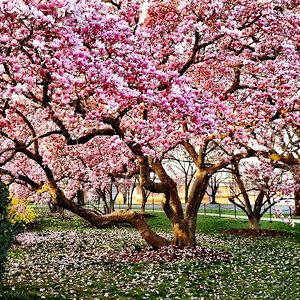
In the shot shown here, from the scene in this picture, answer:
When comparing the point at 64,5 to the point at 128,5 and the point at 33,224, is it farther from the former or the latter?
the point at 33,224

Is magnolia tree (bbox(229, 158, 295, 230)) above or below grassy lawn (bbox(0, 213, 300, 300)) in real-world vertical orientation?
above

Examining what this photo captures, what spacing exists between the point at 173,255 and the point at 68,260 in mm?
3143

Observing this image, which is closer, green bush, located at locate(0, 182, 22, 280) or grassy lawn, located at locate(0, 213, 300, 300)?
green bush, located at locate(0, 182, 22, 280)

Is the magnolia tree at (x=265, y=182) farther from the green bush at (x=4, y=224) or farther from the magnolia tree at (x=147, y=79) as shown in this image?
the green bush at (x=4, y=224)

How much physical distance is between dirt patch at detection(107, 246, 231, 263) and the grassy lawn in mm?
389

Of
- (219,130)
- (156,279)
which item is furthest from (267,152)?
(156,279)

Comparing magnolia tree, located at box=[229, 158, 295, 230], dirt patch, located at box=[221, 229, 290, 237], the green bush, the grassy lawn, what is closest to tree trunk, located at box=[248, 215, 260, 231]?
magnolia tree, located at box=[229, 158, 295, 230]

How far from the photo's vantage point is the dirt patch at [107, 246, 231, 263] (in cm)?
1370

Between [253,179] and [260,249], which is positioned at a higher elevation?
[253,179]

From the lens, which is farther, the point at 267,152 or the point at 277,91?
the point at 267,152

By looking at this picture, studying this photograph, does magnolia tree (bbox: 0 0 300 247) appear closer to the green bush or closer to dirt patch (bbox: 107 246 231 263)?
dirt patch (bbox: 107 246 231 263)

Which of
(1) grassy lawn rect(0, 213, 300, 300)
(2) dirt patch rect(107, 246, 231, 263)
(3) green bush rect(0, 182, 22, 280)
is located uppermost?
(3) green bush rect(0, 182, 22, 280)

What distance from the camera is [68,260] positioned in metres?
Answer: 14.0

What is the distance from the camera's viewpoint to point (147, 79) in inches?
315
